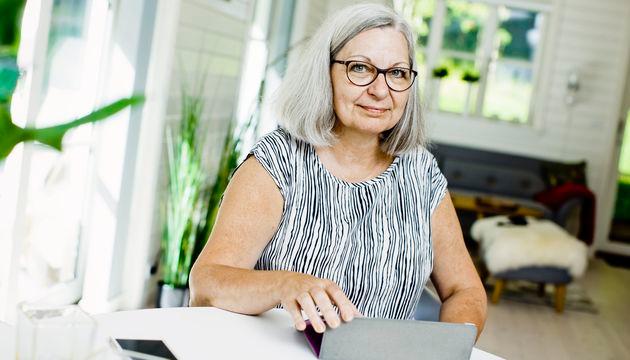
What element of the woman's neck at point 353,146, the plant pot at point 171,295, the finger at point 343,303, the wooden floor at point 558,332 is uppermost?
the woman's neck at point 353,146

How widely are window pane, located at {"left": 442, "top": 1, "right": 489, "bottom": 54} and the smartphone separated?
8187mm

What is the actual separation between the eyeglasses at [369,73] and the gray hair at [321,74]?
0.04 metres

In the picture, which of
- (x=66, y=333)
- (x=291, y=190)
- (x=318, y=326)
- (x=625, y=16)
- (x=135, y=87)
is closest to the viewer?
(x=66, y=333)

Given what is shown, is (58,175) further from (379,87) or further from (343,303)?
(343,303)

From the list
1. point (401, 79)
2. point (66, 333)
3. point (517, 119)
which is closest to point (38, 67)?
point (401, 79)

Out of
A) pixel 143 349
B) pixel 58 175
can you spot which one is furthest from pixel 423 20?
pixel 143 349

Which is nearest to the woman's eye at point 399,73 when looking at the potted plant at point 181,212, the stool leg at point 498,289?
the potted plant at point 181,212

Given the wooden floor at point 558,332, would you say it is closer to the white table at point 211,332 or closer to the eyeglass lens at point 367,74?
the eyeglass lens at point 367,74

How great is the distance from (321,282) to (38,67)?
5.58 feet

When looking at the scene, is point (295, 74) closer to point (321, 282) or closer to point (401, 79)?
point (401, 79)

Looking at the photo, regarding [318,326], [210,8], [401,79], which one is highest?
[210,8]

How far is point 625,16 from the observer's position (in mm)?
8859

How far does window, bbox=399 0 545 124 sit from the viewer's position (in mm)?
9023

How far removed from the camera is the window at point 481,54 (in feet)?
29.6
